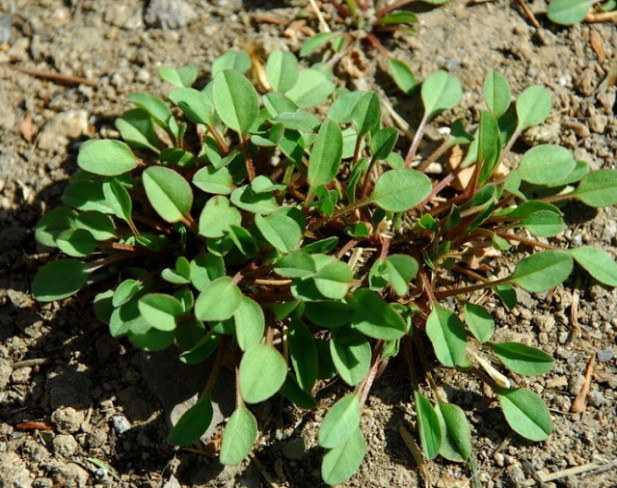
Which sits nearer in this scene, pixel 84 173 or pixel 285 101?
pixel 285 101

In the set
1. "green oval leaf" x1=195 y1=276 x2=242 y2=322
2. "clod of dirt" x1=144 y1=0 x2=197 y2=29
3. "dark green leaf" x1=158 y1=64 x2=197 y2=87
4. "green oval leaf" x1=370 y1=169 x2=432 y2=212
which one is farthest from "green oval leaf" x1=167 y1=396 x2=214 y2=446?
"clod of dirt" x1=144 y1=0 x2=197 y2=29

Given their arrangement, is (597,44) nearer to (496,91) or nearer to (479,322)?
(496,91)

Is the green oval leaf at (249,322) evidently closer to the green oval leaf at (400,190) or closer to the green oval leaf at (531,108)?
the green oval leaf at (400,190)

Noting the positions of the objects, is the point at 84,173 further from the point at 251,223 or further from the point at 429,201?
the point at 429,201

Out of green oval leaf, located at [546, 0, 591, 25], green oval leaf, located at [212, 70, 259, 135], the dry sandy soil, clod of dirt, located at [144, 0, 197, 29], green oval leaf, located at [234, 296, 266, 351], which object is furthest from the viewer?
clod of dirt, located at [144, 0, 197, 29]

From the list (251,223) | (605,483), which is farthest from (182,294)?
(605,483)

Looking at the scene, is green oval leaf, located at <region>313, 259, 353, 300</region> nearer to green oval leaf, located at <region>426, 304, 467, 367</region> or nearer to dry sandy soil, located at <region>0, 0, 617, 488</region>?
green oval leaf, located at <region>426, 304, 467, 367</region>
